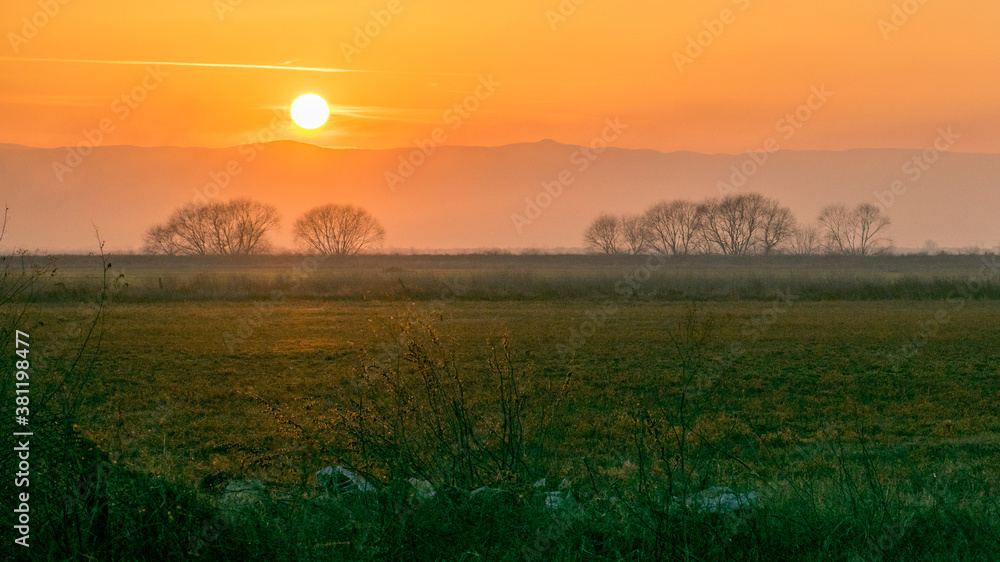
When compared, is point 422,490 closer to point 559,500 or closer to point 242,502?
point 559,500

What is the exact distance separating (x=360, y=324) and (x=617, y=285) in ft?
66.1

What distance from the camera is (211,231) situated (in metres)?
118

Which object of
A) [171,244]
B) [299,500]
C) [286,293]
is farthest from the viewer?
[171,244]

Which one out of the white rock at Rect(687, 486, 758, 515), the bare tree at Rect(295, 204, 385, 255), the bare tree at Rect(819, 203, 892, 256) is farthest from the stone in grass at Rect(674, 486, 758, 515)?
the bare tree at Rect(819, 203, 892, 256)

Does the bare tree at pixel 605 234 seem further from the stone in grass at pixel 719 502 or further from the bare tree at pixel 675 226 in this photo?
the stone in grass at pixel 719 502

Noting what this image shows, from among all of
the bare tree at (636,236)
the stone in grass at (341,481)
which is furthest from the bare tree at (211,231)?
the stone in grass at (341,481)

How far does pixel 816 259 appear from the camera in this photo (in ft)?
A: 333

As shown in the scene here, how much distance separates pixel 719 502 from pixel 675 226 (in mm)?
124348

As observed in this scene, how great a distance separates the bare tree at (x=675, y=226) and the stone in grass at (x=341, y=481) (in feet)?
397

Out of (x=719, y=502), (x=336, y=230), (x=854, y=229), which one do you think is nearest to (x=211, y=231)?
(x=336, y=230)

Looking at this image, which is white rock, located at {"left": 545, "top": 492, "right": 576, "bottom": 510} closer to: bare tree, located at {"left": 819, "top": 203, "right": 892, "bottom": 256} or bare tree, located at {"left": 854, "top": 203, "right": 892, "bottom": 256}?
bare tree, located at {"left": 819, "top": 203, "right": 892, "bottom": 256}

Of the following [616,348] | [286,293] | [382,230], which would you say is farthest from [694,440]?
[382,230]

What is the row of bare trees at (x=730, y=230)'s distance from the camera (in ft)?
400

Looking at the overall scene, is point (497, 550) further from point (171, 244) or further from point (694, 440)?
point (171, 244)
